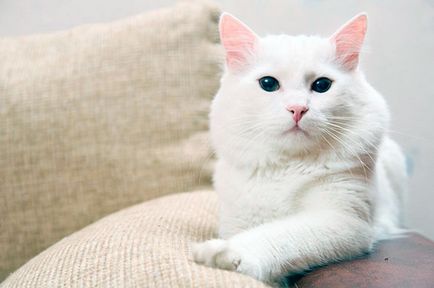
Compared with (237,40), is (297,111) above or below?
below

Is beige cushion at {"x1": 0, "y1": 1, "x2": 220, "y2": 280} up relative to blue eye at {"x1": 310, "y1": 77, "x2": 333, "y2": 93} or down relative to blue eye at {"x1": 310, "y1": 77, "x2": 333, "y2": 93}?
down

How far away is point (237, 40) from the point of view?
36.3 inches

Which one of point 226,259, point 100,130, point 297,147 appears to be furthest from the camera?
point 100,130

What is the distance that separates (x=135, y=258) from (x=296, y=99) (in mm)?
348

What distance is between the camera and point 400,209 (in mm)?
1271

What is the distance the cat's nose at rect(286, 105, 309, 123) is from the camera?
2.63 ft

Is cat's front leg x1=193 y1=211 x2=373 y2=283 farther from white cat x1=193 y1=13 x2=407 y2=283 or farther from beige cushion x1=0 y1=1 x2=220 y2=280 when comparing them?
beige cushion x1=0 y1=1 x2=220 y2=280

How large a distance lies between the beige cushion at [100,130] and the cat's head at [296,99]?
0.49 meters

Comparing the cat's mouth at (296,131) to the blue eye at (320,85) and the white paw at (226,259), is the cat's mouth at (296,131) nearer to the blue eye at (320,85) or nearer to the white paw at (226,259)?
the blue eye at (320,85)

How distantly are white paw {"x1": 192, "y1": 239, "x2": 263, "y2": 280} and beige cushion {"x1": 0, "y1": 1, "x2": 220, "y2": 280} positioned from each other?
2.14 ft

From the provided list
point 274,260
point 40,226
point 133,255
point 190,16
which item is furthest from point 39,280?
point 190,16

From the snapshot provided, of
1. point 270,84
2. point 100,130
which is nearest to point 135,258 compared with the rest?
point 270,84

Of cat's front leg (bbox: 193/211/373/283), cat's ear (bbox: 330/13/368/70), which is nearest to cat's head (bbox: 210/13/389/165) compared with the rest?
cat's ear (bbox: 330/13/368/70)

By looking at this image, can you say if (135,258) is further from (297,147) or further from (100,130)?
(100,130)
